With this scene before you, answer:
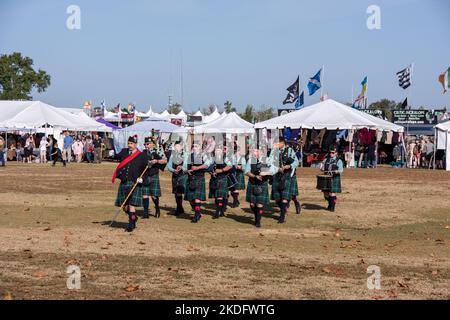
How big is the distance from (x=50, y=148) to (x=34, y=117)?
2.20m

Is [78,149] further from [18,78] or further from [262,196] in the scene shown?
[18,78]

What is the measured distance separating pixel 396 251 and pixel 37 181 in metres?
17.0

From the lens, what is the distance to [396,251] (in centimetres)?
1212

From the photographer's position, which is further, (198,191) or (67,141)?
(67,141)

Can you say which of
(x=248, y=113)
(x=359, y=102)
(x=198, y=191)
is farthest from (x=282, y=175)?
(x=248, y=113)

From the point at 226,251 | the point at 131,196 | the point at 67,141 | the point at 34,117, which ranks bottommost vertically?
the point at 226,251

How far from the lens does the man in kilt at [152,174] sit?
50.7 ft

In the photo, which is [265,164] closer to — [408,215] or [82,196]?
[408,215]

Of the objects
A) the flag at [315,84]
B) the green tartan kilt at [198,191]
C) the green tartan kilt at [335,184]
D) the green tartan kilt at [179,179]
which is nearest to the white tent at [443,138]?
the flag at [315,84]

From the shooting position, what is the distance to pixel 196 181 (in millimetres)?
15688

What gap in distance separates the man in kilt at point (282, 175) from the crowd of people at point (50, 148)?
83.6 ft

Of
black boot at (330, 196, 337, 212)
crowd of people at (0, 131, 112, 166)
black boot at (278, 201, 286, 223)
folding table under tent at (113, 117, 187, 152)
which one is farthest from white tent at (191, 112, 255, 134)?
black boot at (278, 201, 286, 223)

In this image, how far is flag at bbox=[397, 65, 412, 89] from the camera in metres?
44.4
